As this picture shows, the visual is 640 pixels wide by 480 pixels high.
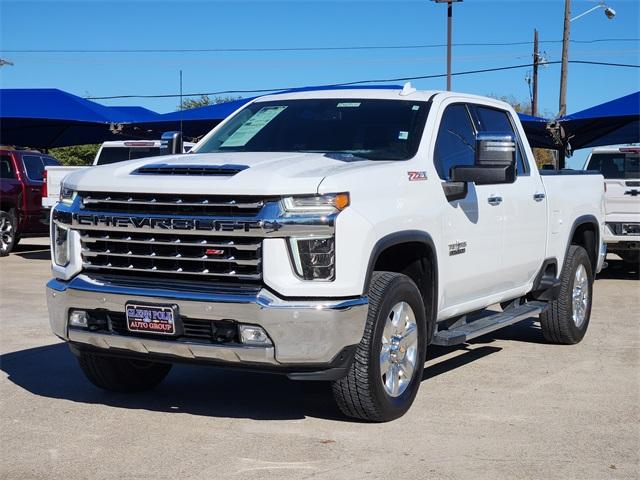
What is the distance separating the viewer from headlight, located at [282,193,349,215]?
512 centimetres

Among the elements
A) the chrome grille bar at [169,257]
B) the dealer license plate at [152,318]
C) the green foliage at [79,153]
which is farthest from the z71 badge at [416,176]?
the green foliage at [79,153]

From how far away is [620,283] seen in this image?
14.3m

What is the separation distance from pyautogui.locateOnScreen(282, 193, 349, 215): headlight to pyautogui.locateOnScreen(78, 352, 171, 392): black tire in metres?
1.82

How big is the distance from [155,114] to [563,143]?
944 centimetres

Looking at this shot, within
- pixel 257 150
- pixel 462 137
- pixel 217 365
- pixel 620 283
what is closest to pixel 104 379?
pixel 217 365

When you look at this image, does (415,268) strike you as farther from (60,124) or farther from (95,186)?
(60,124)

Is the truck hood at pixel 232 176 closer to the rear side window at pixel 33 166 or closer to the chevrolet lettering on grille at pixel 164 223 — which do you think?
the chevrolet lettering on grille at pixel 164 223

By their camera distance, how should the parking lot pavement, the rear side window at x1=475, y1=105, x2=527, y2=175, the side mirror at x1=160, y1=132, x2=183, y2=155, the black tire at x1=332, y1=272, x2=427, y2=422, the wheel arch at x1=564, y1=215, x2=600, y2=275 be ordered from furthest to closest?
the wheel arch at x1=564, y1=215, x2=600, y2=275 < the rear side window at x1=475, y1=105, x2=527, y2=175 < the side mirror at x1=160, y1=132, x2=183, y2=155 < the black tire at x1=332, y1=272, x2=427, y2=422 < the parking lot pavement

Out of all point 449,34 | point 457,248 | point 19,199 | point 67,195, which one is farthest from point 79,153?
point 457,248

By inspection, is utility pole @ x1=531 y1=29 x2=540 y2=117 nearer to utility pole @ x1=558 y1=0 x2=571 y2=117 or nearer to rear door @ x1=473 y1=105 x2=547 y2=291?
utility pole @ x1=558 y1=0 x2=571 y2=117

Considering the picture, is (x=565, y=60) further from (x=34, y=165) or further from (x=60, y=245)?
(x=60, y=245)

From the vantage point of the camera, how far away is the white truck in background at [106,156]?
16.4 m

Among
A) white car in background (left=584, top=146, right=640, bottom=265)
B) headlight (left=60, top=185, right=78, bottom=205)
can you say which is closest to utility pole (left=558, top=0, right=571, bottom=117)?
white car in background (left=584, top=146, right=640, bottom=265)

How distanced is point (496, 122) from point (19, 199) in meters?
12.7
